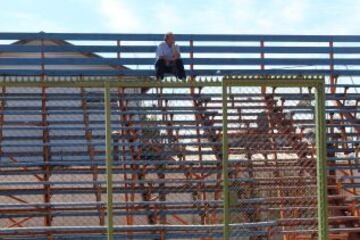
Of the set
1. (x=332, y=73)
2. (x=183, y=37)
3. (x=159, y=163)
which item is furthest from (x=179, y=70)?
(x=332, y=73)

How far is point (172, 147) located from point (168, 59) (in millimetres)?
1768

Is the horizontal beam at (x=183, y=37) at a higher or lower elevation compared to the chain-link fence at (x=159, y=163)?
higher

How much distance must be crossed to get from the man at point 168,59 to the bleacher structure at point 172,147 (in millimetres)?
350

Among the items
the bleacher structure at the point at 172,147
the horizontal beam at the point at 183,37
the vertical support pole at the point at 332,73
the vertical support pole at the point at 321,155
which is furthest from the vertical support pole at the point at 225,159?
the vertical support pole at the point at 332,73

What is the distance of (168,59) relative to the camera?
1459 cm

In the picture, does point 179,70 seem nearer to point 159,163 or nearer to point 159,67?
point 159,67

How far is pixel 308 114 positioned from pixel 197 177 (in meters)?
2.72

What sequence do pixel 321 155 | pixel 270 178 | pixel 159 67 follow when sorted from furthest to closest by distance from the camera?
1. pixel 159 67
2. pixel 270 178
3. pixel 321 155

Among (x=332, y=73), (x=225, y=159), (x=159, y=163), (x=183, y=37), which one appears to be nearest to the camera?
(x=225, y=159)

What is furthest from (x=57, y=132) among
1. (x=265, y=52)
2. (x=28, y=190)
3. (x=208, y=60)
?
(x=265, y=52)

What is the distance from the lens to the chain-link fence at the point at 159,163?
12086mm

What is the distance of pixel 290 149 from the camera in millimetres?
13023

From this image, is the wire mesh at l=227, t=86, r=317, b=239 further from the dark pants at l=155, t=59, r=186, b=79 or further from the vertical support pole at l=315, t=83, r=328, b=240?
the vertical support pole at l=315, t=83, r=328, b=240

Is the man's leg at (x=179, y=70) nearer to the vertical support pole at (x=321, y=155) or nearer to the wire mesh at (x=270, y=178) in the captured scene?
the wire mesh at (x=270, y=178)
